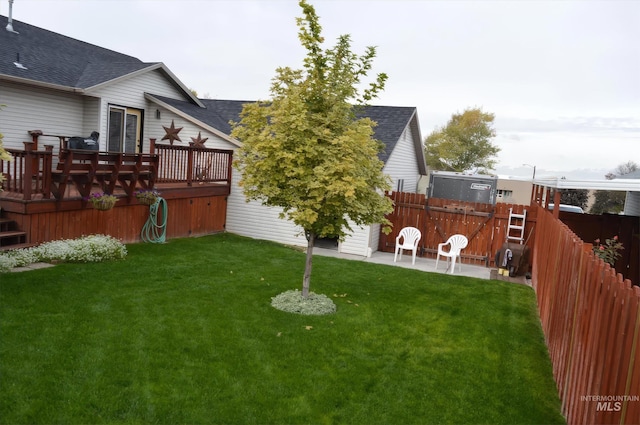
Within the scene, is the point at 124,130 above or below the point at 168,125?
below

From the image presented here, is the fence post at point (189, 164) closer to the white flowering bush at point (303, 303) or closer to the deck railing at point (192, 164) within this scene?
the deck railing at point (192, 164)

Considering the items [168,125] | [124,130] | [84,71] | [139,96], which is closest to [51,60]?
[84,71]

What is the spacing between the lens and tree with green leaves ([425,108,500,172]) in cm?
4478

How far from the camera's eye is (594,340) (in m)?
3.75

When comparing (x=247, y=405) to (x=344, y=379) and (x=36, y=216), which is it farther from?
(x=36, y=216)

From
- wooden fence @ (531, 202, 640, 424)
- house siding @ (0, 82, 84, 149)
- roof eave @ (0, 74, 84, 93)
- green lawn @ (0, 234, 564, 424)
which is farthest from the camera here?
house siding @ (0, 82, 84, 149)

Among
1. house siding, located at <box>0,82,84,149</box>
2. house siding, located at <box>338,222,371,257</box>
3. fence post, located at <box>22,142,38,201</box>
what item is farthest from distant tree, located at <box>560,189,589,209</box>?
fence post, located at <box>22,142,38,201</box>

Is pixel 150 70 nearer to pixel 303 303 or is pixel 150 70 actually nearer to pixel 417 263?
pixel 417 263

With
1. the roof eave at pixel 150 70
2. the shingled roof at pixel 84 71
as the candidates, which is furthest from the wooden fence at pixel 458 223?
the roof eave at pixel 150 70

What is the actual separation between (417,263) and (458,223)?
74.2 inches

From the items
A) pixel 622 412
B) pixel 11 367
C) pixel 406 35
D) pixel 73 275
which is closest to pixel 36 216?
pixel 73 275

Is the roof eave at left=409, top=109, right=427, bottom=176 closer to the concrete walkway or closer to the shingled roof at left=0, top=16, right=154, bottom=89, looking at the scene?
the concrete walkway

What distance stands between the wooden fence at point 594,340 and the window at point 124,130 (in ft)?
39.6

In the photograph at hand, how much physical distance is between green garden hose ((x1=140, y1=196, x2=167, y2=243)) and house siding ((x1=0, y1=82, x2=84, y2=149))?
3500mm
